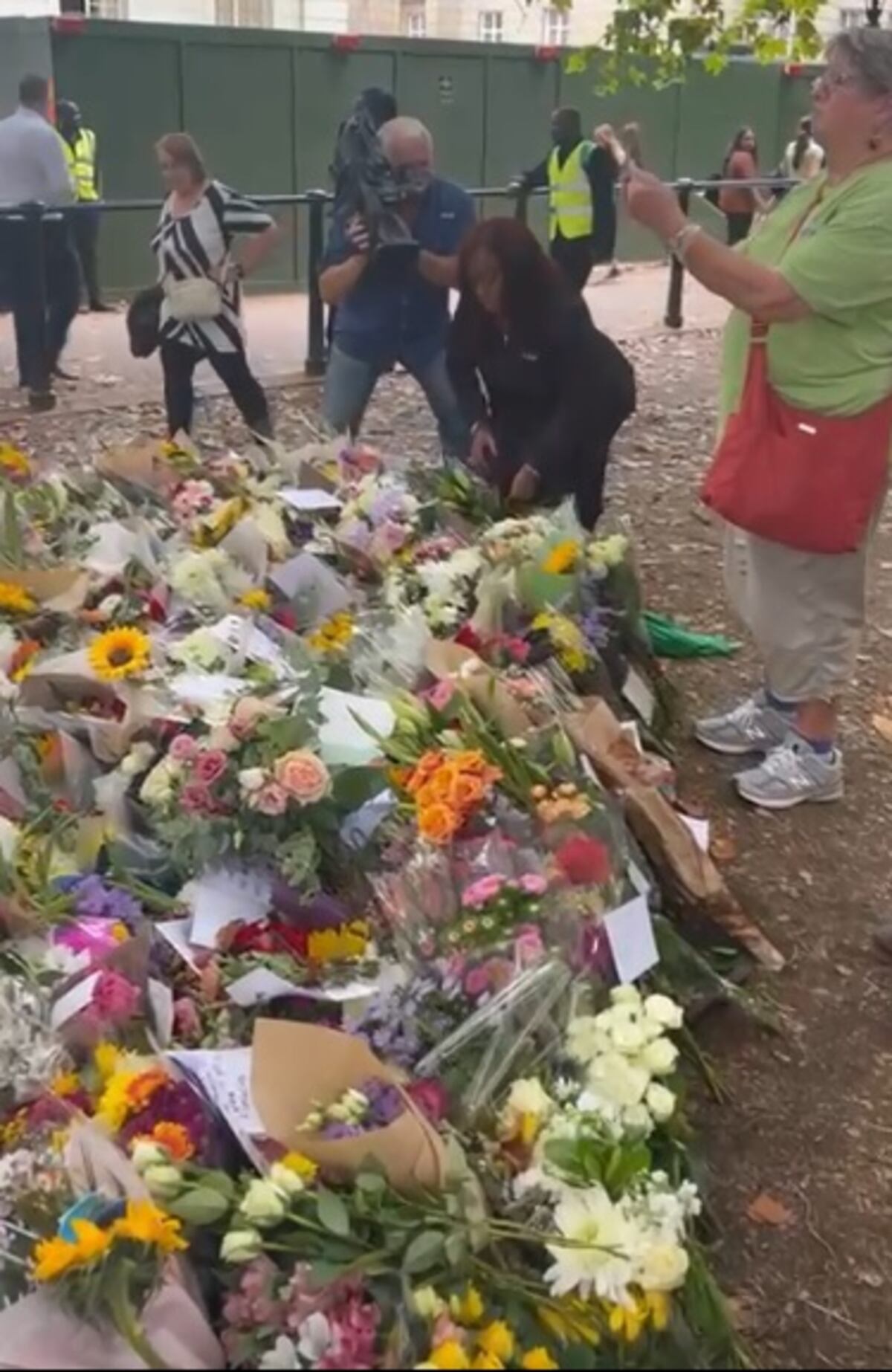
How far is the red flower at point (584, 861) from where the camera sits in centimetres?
252

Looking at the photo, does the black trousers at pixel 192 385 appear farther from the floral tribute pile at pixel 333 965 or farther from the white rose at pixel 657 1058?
the white rose at pixel 657 1058

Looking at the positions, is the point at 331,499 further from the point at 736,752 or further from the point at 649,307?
the point at 649,307

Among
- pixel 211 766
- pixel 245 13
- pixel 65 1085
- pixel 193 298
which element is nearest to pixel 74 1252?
pixel 65 1085

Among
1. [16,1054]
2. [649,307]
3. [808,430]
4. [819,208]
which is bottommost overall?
[649,307]

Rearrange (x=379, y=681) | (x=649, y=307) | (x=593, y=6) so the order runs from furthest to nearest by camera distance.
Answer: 1. (x=593, y=6)
2. (x=649, y=307)
3. (x=379, y=681)

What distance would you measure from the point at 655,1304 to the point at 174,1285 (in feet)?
1.69

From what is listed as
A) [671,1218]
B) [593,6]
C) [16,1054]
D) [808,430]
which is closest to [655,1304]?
[671,1218]

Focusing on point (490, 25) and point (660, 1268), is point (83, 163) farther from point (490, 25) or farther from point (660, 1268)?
point (490, 25)

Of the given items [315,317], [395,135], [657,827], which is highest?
[395,135]

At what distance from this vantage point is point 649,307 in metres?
13.0

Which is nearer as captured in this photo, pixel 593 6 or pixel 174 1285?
pixel 174 1285

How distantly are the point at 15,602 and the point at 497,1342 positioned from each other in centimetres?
234

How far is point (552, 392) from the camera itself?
4355 mm

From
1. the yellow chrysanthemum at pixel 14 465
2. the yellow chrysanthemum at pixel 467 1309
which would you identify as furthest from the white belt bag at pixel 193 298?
the yellow chrysanthemum at pixel 467 1309
